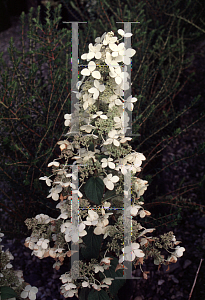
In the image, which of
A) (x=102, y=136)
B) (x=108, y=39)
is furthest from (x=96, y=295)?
(x=108, y=39)

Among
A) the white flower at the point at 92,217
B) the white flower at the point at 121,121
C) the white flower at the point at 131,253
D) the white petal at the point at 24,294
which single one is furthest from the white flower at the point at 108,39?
the white petal at the point at 24,294

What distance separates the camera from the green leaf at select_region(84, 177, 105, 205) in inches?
44.2

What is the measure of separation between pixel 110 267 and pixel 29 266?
3.67 feet

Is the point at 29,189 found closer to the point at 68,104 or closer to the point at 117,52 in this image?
the point at 68,104

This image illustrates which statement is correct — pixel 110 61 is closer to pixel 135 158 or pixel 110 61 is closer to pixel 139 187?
pixel 135 158

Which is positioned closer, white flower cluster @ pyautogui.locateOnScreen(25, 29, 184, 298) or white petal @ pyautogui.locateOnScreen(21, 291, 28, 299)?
white flower cluster @ pyautogui.locateOnScreen(25, 29, 184, 298)

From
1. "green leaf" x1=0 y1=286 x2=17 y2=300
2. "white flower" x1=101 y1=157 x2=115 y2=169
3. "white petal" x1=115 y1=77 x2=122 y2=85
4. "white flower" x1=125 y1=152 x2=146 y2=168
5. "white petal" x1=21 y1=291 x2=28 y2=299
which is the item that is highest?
"white petal" x1=115 y1=77 x2=122 y2=85

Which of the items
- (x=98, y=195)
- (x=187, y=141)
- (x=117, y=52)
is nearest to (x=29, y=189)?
(x=98, y=195)

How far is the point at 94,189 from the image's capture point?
1137 millimetres

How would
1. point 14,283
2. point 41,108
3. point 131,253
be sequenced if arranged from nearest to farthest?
point 131,253, point 14,283, point 41,108

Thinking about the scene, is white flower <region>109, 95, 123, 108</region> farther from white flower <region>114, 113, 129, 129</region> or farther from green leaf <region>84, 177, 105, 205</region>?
green leaf <region>84, 177, 105, 205</region>

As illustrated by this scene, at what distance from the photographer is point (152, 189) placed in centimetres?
261

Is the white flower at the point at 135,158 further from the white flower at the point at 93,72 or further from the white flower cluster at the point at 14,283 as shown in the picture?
the white flower cluster at the point at 14,283

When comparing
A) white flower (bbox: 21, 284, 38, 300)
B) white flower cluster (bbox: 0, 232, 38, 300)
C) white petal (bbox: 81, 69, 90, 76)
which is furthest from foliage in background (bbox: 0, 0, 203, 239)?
white petal (bbox: 81, 69, 90, 76)
